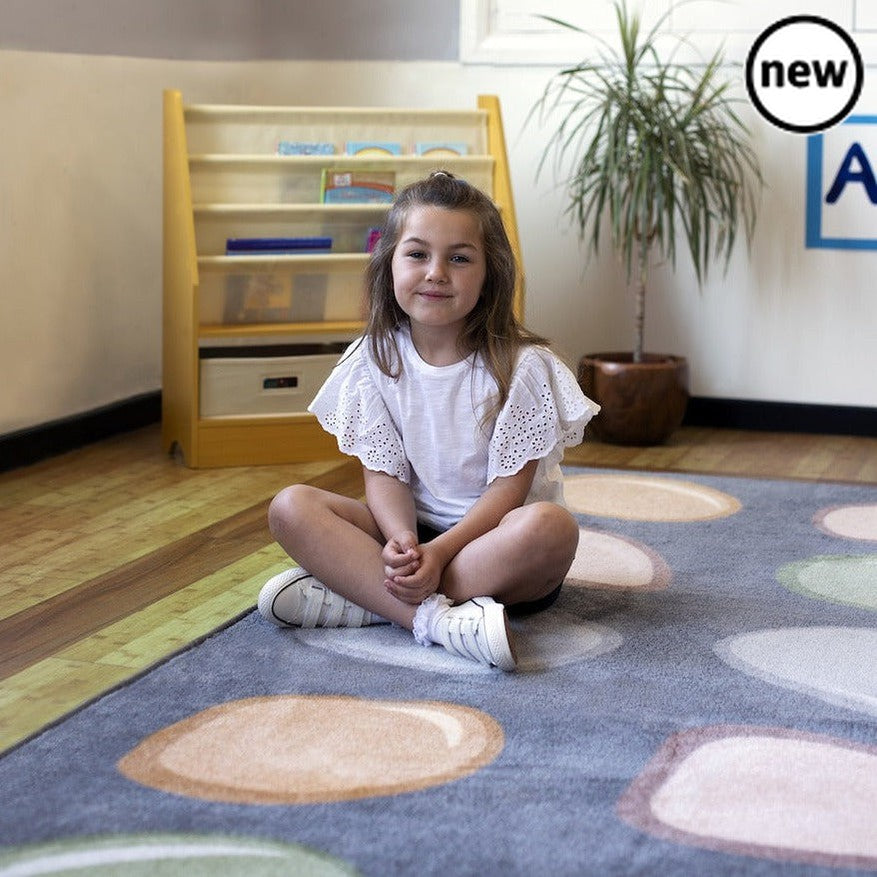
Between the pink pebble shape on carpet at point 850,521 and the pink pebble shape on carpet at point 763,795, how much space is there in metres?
0.93

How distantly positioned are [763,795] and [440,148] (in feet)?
6.84

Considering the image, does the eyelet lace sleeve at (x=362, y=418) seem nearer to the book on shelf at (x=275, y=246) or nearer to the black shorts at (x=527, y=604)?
the black shorts at (x=527, y=604)

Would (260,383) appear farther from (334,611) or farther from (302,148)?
(334,611)

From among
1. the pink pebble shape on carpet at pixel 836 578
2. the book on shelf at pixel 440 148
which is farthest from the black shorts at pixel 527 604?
the book on shelf at pixel 440 148

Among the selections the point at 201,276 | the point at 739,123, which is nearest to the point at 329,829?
the point at 201,276

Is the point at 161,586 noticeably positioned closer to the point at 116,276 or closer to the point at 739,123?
the point at 116,276

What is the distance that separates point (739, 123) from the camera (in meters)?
3.10

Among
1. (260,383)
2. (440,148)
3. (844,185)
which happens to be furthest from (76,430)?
(844,185)

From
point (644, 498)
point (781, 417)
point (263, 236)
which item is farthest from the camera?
point (781, 417)

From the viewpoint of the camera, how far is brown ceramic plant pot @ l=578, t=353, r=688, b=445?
305 centimetres

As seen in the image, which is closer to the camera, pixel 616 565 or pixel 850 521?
pixel 616 565

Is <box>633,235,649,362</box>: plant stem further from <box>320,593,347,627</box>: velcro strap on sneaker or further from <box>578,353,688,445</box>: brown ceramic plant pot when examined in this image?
<box>320,593,347,627</box>: velcro strap on sneaker

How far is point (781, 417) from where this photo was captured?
3.30 m

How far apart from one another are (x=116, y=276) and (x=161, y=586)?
1366 mm
